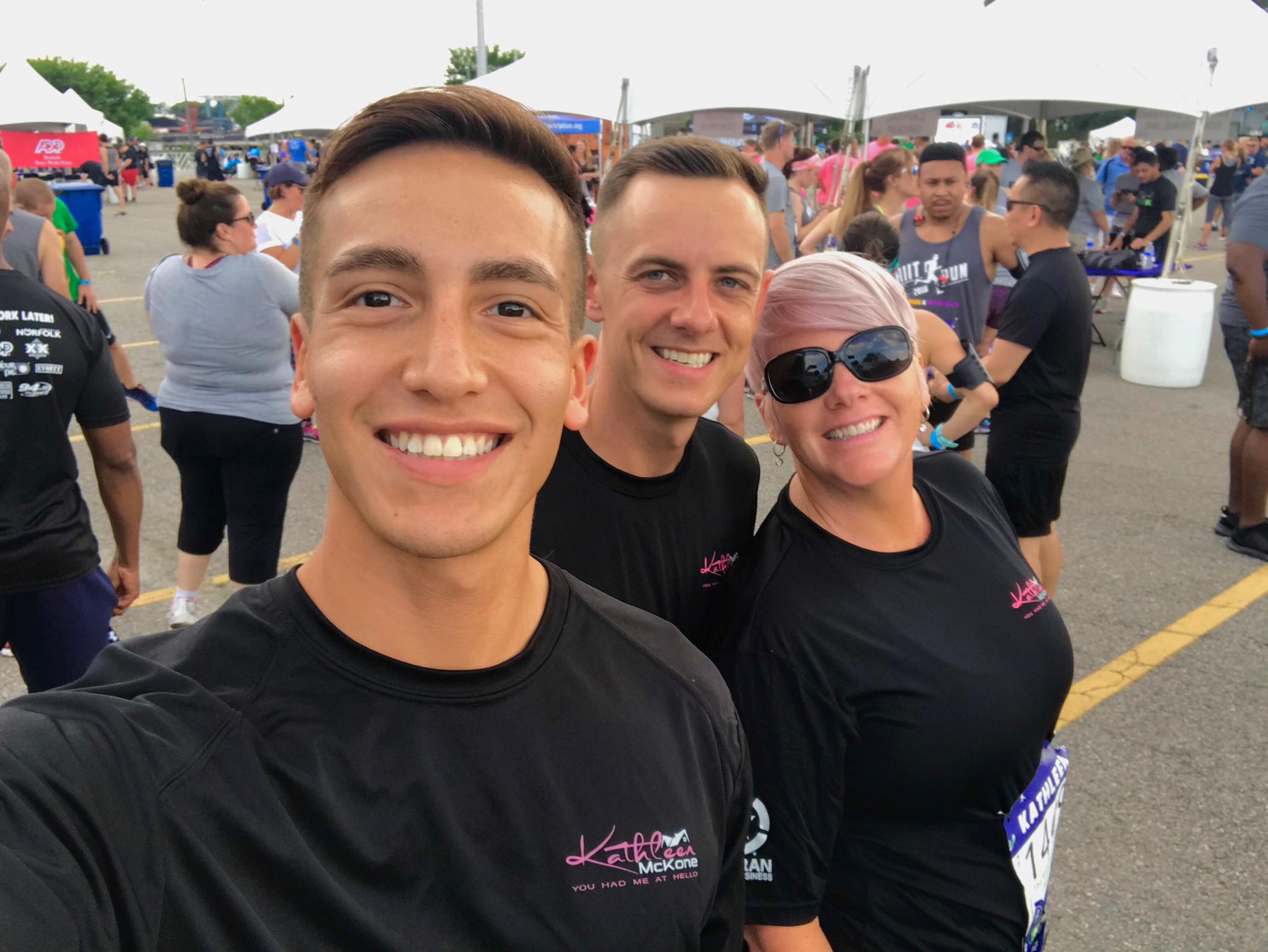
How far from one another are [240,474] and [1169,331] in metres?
8.41

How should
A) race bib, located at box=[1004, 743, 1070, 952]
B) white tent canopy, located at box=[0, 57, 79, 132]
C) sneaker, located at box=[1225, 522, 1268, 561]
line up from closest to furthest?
race bib, located at box=[1004, 743, 1070, 952], sneaker, located at box=[1225, 522, 1268, 561], white tent canopy, located at box=[0, 57, 79, 132]

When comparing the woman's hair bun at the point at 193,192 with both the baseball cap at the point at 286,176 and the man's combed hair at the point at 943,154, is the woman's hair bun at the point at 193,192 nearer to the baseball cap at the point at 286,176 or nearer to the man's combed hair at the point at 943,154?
the baseball cap at the point at 286,176

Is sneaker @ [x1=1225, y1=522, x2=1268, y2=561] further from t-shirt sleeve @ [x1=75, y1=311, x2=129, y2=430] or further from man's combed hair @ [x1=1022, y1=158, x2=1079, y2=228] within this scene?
t-shirt sleeve @ [x1=75, y1=311, x2=129, y2=430]

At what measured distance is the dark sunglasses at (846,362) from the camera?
187 cm

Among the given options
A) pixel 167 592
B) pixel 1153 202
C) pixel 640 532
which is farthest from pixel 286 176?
pixel 1153 202

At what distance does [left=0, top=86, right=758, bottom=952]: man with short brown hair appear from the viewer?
975mm

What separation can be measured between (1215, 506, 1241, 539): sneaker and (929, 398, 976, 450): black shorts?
5.67ft

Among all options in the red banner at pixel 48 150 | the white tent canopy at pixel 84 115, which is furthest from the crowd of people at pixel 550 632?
the red banner at pixel 48 150

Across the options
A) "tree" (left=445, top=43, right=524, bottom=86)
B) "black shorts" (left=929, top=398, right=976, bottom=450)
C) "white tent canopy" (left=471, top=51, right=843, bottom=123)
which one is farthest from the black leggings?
"tree" (left=445, top=43, right=524, bottom=86)

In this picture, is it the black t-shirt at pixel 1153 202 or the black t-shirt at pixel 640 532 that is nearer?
the black t-shirt at pixel 640 532

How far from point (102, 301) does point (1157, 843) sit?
43.5 feet

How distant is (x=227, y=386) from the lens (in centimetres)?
421

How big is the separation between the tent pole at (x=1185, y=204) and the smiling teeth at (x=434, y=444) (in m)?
9.48

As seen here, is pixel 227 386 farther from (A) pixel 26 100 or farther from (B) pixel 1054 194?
(A) pixel 26 100
